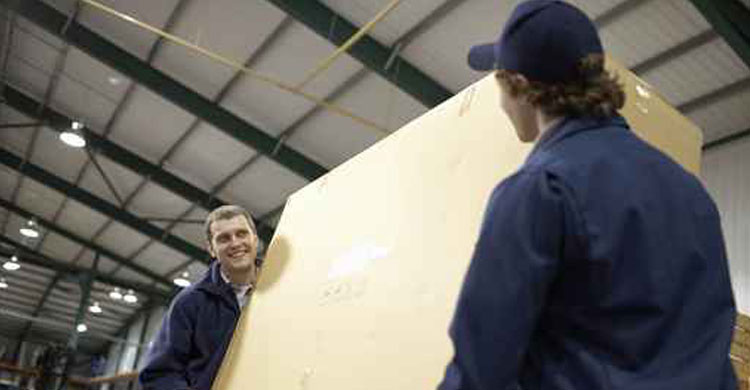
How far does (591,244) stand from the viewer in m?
1.06

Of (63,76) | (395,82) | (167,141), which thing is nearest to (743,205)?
(395,82)

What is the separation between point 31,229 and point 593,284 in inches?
630

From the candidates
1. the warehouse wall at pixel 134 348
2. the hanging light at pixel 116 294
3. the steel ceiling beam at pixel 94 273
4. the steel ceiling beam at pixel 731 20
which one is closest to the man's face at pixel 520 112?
the steel ceiling beam at pixel 731 20

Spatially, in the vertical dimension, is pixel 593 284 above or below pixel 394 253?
below

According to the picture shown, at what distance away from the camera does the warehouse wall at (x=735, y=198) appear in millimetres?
5996

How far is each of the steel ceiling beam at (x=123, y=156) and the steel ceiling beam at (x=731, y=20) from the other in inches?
303

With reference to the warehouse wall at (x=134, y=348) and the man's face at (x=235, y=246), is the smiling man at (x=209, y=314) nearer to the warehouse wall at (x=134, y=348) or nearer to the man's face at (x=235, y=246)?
the man's face at (x=235, y=246)

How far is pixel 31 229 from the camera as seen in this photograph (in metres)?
15.2

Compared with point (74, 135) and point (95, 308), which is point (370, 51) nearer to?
point (74, 135)

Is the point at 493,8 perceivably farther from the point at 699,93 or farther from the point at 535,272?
the point at 535,272

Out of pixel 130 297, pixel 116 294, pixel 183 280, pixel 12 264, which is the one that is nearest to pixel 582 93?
pixel 183 280

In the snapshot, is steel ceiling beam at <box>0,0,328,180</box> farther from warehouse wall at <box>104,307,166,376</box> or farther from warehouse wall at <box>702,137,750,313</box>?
warehouse wall at <box>104,307,166,376</box>

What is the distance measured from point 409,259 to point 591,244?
2.75ft

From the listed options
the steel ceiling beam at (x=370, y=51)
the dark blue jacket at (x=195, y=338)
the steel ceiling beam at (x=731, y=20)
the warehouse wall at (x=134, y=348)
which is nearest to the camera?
the dark blue jacket at (x=195, y=338)
